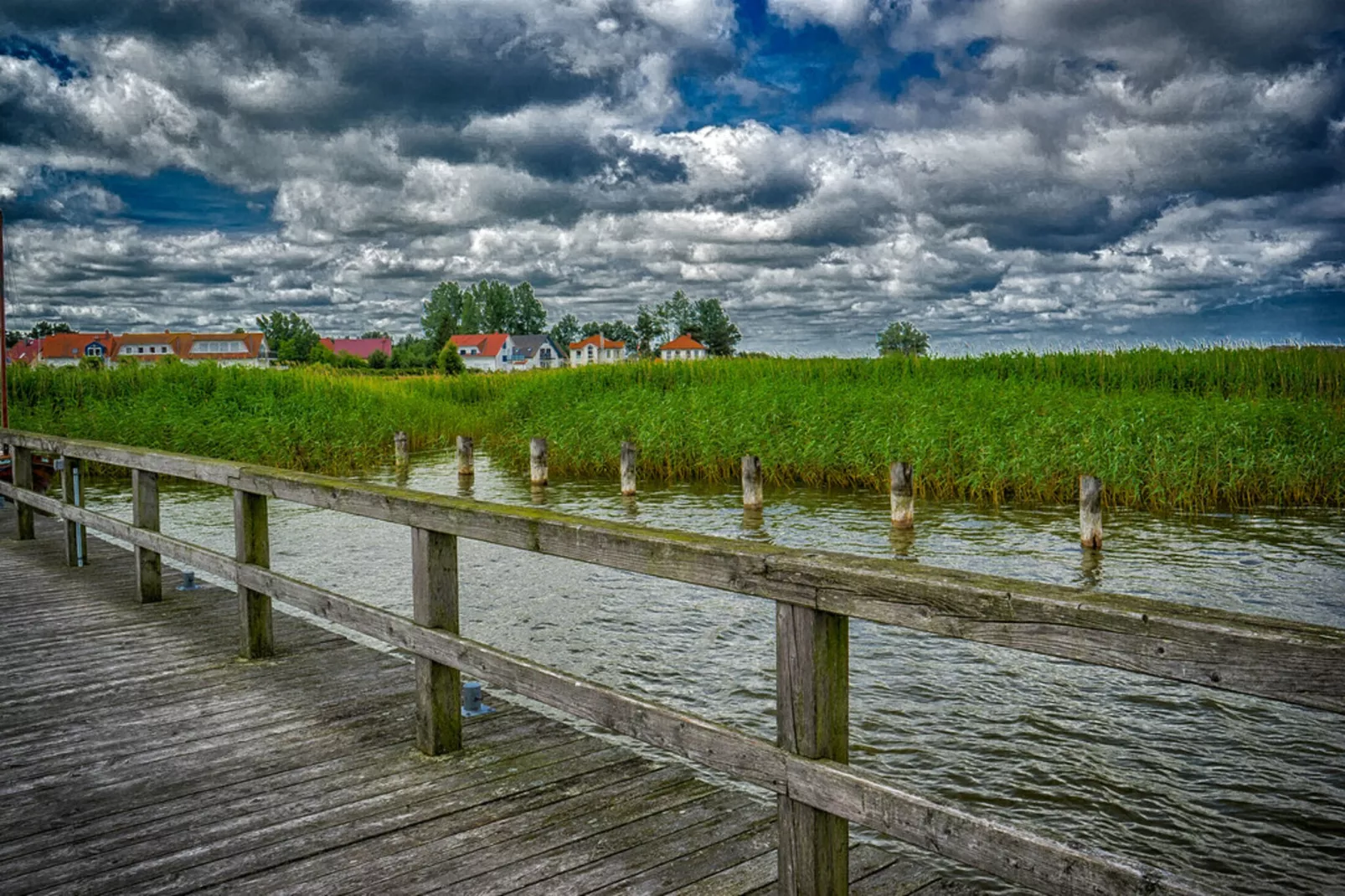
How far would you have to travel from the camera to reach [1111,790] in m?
6.40

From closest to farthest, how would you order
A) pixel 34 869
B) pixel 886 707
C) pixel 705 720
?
pixel 705 720
pixel 34 869
pixel 886 707

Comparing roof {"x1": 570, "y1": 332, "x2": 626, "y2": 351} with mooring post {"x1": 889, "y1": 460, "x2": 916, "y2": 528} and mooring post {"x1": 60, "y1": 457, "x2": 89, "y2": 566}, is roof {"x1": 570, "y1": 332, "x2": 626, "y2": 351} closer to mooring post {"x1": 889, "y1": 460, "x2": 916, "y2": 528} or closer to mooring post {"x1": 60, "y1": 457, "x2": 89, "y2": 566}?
mooring post {"x1": 889, "y1": 460, "x2": 916, "y2": 528}

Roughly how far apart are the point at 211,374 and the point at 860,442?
17.9 metres

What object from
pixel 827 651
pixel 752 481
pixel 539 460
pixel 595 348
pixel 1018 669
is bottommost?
pixel 1018 669

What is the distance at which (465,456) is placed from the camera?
24047mm

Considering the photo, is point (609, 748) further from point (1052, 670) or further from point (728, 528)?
point (728, 528)

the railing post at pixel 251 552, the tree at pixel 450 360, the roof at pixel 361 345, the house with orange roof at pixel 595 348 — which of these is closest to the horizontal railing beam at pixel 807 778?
the railing post at pixel 251 552

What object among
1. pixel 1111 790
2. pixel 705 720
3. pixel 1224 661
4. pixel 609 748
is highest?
pixel 1224 661

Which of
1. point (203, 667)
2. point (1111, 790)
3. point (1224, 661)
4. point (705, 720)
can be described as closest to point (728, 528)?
point (1111, 790)

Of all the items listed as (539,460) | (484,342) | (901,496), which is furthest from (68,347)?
(901,496)

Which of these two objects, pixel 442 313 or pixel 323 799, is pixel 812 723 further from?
pixel 442 313

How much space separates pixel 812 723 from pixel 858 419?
18854mm

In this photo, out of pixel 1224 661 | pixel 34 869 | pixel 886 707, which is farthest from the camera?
pixel 886 707

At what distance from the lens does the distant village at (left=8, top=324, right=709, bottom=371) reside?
115m
